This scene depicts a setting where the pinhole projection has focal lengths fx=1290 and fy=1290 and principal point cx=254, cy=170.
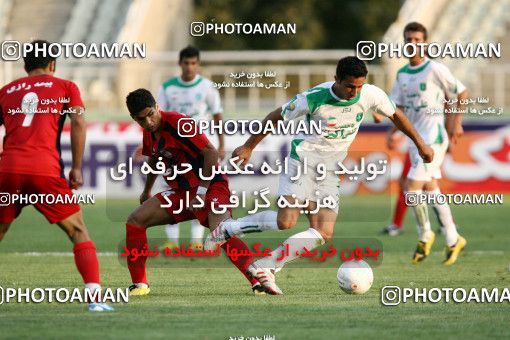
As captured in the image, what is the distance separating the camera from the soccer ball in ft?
34.8

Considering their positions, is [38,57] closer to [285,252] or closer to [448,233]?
[285,252]

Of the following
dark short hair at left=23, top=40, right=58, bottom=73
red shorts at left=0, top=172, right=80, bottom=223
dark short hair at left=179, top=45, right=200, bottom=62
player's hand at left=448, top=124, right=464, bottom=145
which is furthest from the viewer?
dark short hair at left=179, top=45, right=200, bottom=62

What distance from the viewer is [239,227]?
34.2 ft

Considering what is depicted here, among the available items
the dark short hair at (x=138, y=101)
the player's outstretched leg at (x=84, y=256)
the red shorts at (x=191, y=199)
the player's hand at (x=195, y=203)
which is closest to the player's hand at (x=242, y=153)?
the red shorts at (x=191, y=199)

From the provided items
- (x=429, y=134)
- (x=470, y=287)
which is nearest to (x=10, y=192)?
(x=470, y=287)

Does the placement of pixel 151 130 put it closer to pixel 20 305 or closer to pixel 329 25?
pixel 20 305

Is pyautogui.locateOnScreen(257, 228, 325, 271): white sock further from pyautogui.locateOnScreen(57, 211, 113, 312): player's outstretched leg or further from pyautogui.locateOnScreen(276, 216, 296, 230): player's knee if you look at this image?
pyautogui.locateOnScreen(57, 211, 113, 312): player's outstretched leg

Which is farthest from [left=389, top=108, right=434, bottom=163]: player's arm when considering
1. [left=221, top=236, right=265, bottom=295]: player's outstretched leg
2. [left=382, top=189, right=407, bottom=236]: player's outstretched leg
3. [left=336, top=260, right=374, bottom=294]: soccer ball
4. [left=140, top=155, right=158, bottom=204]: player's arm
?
[left=382, top=189, right=407, bottom=236]: player's outstretched leg

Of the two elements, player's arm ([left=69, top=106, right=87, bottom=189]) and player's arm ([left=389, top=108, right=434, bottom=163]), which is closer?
player's arm ([left=69, top=106, right=87, bottom=189])

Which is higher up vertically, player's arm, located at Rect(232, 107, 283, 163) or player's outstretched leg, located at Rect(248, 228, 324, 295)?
player's arm, located at Rect(232, 107, 283, 163)

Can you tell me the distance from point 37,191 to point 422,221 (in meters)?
5.45

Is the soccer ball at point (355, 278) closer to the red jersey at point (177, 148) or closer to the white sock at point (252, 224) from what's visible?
the white sock at point (252, 224)

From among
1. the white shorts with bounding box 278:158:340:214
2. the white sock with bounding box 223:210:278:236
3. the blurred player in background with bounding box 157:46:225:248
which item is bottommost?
the white sock with bounding box 223:210:278:236

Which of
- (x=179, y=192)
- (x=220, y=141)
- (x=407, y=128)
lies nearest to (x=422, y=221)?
(x=220, y=141)
